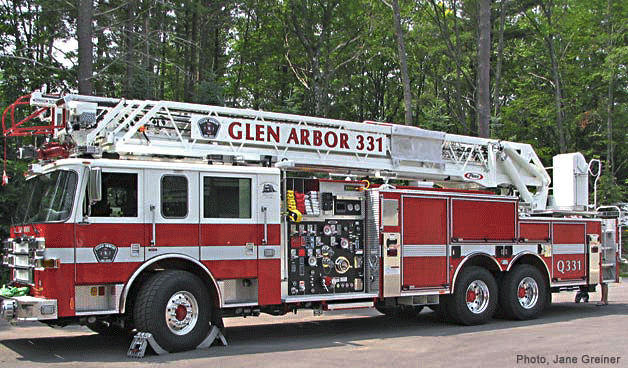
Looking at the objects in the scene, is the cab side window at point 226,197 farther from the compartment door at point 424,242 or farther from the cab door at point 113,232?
the compartment door at point 424,242

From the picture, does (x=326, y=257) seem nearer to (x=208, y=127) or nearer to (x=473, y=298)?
(x=208, y=127)

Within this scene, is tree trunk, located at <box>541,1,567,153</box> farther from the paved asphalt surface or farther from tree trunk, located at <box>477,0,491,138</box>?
the paved asphalt surface

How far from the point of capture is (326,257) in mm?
10352

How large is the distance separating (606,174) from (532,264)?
19.1m

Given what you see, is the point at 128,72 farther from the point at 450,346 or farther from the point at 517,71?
the point at 517,71

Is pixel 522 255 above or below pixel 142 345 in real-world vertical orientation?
above

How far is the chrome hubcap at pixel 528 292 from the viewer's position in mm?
12703

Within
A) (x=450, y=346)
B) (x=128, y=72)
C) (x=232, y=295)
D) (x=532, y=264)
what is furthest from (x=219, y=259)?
(x=128, y=72)

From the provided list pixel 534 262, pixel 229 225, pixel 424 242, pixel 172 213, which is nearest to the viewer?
pixel 172 213

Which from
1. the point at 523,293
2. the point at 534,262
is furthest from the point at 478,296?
the point at 534,262

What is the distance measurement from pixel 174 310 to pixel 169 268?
0.62 metres

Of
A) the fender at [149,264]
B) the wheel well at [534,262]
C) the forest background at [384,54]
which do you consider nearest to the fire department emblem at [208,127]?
the fender at [149,264]

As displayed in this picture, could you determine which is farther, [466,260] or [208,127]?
[466,260]

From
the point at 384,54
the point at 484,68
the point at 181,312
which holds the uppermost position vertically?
the point at 384,54
